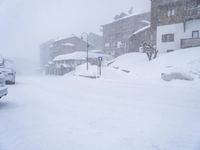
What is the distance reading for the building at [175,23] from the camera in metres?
30.5

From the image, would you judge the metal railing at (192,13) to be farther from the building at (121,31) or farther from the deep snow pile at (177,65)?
the building at (121,31)

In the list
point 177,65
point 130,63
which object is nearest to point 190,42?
point 130,63

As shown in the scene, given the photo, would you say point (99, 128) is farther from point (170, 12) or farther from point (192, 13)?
point (170, 12)

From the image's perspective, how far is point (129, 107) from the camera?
26.1ft

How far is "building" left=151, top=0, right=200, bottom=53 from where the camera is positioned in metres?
30.5

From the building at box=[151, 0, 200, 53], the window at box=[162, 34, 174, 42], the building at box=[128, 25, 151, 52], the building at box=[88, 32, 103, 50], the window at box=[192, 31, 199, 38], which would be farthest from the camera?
the building at box=[88, 32, 103, 50]

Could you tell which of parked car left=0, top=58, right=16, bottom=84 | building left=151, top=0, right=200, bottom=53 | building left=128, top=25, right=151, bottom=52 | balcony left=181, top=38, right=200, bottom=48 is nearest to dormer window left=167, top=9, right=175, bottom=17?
building left=151, top=0, right=200, bottom=53

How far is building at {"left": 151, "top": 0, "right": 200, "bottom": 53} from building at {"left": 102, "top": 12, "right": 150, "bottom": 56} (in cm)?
1594

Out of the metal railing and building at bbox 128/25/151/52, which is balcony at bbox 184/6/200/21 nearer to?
the metal railing

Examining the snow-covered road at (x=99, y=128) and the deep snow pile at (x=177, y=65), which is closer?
the snow-covered road at (x=99, y=128)

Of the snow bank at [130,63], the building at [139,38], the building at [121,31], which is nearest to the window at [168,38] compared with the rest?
the snow bank at [130,63]

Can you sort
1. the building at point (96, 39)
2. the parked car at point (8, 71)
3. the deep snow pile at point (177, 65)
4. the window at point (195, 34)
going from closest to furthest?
1. the parked car at point (8, 71)
2. the deep snow pile at point (177, 65)
3. the window at point (195, 34)
4. the building at point (96, 39)

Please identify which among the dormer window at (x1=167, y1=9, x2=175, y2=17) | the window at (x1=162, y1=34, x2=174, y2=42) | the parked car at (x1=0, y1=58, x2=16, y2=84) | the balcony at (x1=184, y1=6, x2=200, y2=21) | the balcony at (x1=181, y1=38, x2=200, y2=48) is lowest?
the parked car at (x1=0, y1=58, x2=16, y2=84)

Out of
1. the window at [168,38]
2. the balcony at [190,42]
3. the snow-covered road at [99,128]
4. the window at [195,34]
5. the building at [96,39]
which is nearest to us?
the snow-covered road at [99,128]
